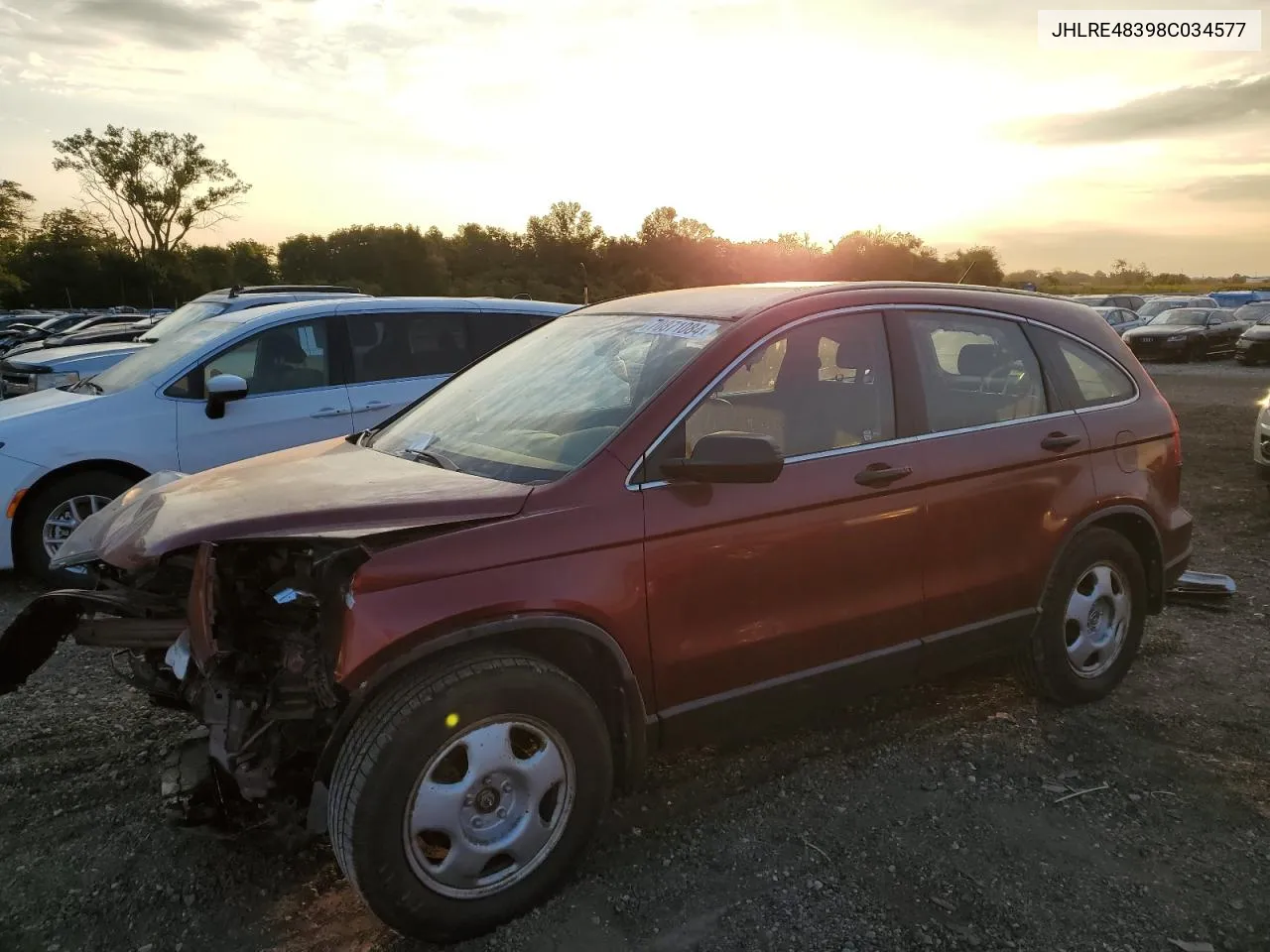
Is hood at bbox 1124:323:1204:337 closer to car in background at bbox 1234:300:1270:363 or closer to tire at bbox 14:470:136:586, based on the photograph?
car in background at bbox 1234:300:1270:363

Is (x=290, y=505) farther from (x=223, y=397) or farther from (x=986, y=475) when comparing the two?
(x=223, y=397)

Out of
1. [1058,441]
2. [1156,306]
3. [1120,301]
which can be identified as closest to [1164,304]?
[1156,306]

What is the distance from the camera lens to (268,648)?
8.99 feet

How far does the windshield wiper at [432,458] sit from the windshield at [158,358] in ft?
12.9

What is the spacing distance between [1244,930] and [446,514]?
263cm

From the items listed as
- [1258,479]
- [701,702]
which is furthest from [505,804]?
[1258,479]

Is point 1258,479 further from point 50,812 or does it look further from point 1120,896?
point 50,812

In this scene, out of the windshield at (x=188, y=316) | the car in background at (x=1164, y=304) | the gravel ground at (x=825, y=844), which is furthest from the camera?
the car in background at (x=1164, y=304)

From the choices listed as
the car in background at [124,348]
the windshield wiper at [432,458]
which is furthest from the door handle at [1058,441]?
the car in background at [124,348]

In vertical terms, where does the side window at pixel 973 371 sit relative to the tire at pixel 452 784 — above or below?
above

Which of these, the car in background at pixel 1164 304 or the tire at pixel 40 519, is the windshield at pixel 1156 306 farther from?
the tire at pixel 40 519

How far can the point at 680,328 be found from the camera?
3.43 meters

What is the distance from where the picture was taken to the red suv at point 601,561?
2.54 metres

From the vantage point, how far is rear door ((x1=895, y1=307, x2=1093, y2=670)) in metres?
3.56
